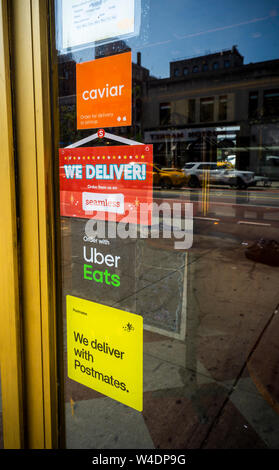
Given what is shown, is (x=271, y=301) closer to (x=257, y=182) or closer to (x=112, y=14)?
(x=112, y=14)

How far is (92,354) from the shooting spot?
4.71 feet

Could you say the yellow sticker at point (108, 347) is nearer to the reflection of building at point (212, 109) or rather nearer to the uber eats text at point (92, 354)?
the uber eats text at point (92, 354)

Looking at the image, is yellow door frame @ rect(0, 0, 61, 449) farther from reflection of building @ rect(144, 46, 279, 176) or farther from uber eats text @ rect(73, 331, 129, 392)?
reflection of building @ rect(144, 46, 279, 176)

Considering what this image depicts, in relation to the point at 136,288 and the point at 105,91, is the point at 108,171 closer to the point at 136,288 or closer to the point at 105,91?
the point at 105,91

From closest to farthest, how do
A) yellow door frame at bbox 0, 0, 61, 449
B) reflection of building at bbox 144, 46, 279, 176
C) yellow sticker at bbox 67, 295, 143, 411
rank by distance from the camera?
yellow door frame at bbox 0, 0, 61, 449 < yellow sticker at bbox 67, 295, 143, 411 < reflection of building at bbox 144, 46, 279, 176

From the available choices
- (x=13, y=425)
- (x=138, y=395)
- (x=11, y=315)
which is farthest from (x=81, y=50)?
(x=13, y=425)

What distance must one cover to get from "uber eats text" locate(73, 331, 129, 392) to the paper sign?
51cm

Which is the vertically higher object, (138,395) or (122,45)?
(122,45)

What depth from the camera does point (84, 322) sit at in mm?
1420

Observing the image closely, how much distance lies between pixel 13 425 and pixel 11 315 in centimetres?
50

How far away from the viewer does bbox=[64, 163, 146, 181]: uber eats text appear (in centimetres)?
123

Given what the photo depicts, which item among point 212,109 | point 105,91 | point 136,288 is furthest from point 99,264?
point 212,109

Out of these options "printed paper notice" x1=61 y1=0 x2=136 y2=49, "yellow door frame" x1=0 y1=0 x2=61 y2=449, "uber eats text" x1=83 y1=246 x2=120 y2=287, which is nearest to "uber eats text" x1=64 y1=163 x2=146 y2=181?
"yellow door frame" x1=0 y1=0 x2=61 y2=449

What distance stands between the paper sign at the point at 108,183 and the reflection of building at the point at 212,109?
14 cm
